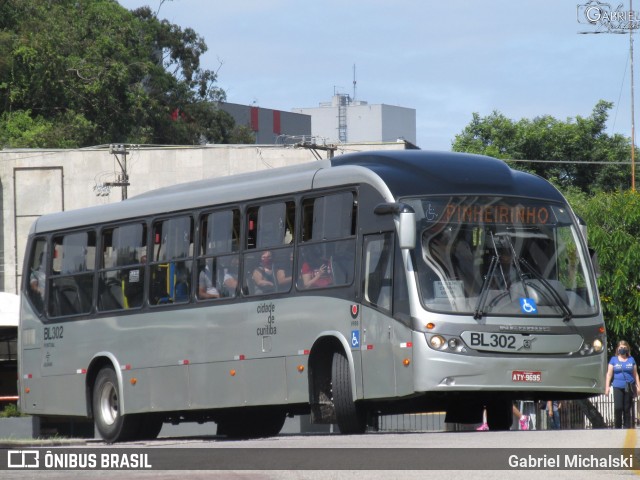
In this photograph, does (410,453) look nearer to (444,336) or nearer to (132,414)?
(444,336)

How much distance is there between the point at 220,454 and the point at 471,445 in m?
2.27

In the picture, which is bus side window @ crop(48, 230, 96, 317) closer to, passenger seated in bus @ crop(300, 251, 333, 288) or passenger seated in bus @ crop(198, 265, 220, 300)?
passenger seated in bus @ crop(198, 265, 220, 300)

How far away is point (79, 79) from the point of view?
68.0 meters

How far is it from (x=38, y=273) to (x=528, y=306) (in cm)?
902

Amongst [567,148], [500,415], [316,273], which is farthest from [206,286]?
[567,148]

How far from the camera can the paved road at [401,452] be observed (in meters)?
10.8

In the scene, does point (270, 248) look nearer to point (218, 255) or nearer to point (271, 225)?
point (271, 225)

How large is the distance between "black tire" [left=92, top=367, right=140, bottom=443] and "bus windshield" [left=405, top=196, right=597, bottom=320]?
6.27 meters

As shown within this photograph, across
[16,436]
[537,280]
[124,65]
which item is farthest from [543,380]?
[124,65]

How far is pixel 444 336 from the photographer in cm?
1612

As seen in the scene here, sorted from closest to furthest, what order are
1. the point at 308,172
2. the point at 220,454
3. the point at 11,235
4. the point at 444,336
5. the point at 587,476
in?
the point at 587,476 < the point at 220,454 < the point at 444,336 < the point at 308,172 < the point at 11,235

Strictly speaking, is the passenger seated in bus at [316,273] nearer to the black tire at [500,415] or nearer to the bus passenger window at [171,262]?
the bus passenger window at [171,262]

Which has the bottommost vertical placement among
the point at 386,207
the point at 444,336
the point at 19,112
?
the point at 444,336

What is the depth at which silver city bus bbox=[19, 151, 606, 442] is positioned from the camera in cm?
1634
